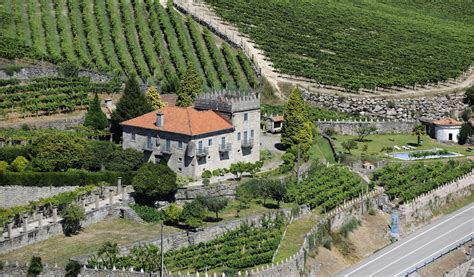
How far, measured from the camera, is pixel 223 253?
83.5 m

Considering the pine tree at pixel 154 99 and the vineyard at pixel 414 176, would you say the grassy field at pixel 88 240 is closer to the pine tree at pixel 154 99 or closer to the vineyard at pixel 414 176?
the pine tree at pixel 154 99

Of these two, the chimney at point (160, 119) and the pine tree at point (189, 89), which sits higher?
the pine tree at point (189, 89)

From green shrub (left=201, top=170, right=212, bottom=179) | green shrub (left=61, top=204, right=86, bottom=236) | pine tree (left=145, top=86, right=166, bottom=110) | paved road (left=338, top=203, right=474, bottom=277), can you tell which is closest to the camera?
green shrub (left=61, top=204, right=86, bottom=236)

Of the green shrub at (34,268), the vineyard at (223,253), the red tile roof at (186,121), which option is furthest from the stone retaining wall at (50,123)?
the green shrub at (34,268)

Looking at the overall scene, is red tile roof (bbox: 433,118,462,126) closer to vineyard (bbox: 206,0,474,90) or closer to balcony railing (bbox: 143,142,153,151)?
vineyard (bbox: 206,0,474,90)

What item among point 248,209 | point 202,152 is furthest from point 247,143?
point 248,209

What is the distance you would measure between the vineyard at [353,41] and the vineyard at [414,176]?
87.2ft

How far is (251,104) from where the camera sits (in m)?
102

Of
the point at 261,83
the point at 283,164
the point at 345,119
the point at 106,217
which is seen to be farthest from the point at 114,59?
the point at 106,217

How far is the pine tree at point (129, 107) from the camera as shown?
103 meters

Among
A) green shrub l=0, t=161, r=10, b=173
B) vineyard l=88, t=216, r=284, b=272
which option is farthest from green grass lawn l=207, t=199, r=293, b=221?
green shrub l=0, t=161, r=10, b=173

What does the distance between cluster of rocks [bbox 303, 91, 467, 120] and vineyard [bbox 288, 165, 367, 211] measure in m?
28.0

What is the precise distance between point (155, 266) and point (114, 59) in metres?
56.8

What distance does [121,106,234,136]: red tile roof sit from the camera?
96.6 metres
